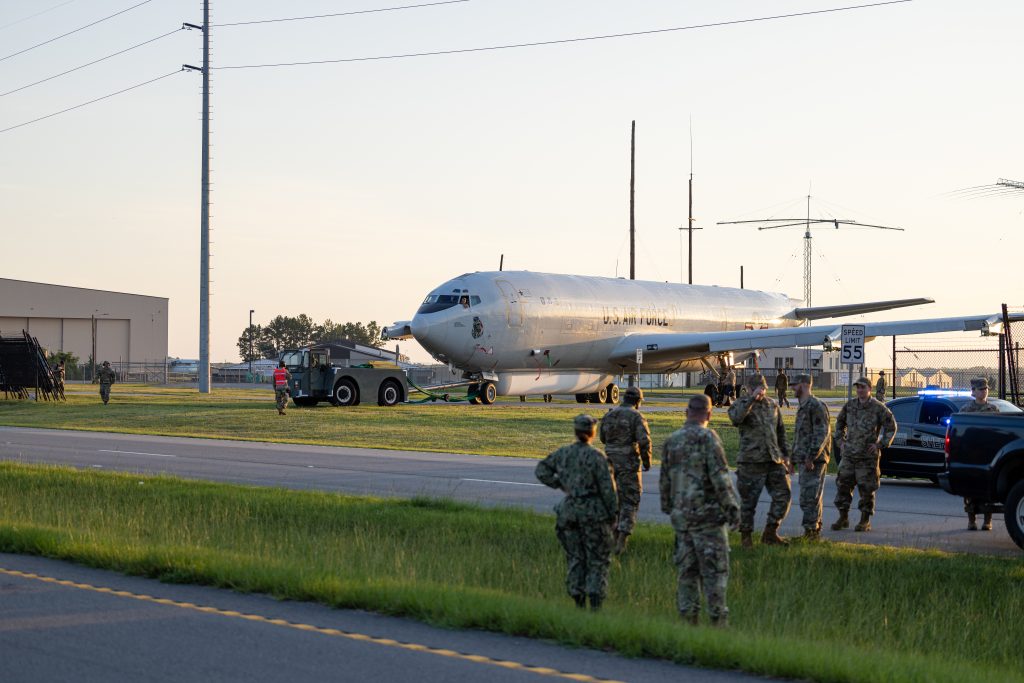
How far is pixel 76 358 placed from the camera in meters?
100

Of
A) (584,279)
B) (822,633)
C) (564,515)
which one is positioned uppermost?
(584,279)

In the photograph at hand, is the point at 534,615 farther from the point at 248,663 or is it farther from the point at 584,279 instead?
the point at 584,279

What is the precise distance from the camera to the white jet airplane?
143 feet

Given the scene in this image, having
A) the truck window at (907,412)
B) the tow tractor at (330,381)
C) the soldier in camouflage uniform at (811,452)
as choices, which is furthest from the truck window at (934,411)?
the tow tractor at (330,381)

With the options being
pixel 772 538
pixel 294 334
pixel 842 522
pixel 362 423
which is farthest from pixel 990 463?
pixel 294 334

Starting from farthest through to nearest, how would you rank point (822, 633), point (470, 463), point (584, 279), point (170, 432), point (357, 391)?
1. point (584, 279)
2. point (357, 391)
3. point (170, 432)
4. point (470, 463)
5. point (822, 633)

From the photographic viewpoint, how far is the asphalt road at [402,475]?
15.7m

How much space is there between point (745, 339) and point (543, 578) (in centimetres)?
3816

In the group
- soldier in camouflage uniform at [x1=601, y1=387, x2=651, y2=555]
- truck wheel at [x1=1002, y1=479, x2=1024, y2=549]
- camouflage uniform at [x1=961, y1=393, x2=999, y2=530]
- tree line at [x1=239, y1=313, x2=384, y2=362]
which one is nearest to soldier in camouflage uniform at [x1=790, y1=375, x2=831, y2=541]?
camouflage uniform at [x1=961, y1=393, x2=999, y2=530]

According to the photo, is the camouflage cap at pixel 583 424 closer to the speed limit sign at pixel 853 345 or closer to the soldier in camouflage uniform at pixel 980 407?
the soldier in camouflage uniform at pixel 980 407

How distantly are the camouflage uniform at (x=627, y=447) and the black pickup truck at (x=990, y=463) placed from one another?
3.93 m

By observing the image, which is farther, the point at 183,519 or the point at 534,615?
the point at 183,519

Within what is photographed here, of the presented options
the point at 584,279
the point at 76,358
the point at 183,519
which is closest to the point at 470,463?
the point at 183,519

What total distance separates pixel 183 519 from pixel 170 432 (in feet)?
64.5
